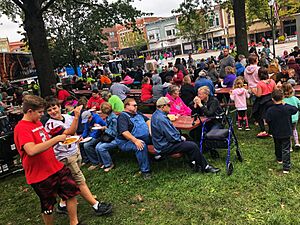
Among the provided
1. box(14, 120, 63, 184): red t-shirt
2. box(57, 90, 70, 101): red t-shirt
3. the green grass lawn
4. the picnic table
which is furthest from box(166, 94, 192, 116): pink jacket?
box(57, 90, 70, 101): red t-shirt

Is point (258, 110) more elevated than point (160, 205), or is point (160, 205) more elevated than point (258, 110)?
point (258, 110)

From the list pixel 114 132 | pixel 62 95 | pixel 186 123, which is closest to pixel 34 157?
pixel 114 132

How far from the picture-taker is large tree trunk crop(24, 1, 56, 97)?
10.9 metres

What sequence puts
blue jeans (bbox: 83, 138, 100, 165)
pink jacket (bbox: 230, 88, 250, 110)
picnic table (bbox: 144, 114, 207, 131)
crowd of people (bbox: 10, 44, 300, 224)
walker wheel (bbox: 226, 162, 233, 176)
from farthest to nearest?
pink jacket (bbox: 230, 88, 250, 110) → blue jeans (bbox: 83, 138, 100, 165) → picnic table (bbox: 144, 114, 207, 131) → walker wheel (bbox: 226, 162, 233, 176) → crowd of people (bbox: 10, 44, 300, 224)

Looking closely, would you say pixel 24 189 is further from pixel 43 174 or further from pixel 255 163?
pixel 255 163

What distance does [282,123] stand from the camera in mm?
4652

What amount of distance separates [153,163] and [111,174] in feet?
2.76

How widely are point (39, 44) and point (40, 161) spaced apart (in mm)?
8688

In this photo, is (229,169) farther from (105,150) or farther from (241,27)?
(241,27)

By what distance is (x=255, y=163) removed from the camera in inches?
203

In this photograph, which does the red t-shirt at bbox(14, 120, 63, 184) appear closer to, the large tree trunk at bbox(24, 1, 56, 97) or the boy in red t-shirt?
the boy in red t-shirt

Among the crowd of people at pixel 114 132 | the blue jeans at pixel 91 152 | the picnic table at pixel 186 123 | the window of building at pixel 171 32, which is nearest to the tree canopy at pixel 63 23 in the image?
the crowd of people at pixel 114 132

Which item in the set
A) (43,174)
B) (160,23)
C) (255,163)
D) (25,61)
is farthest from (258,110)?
(160,23)

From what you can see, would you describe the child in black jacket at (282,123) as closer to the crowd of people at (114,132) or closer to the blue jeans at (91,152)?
the crowd of people at (114,132)
